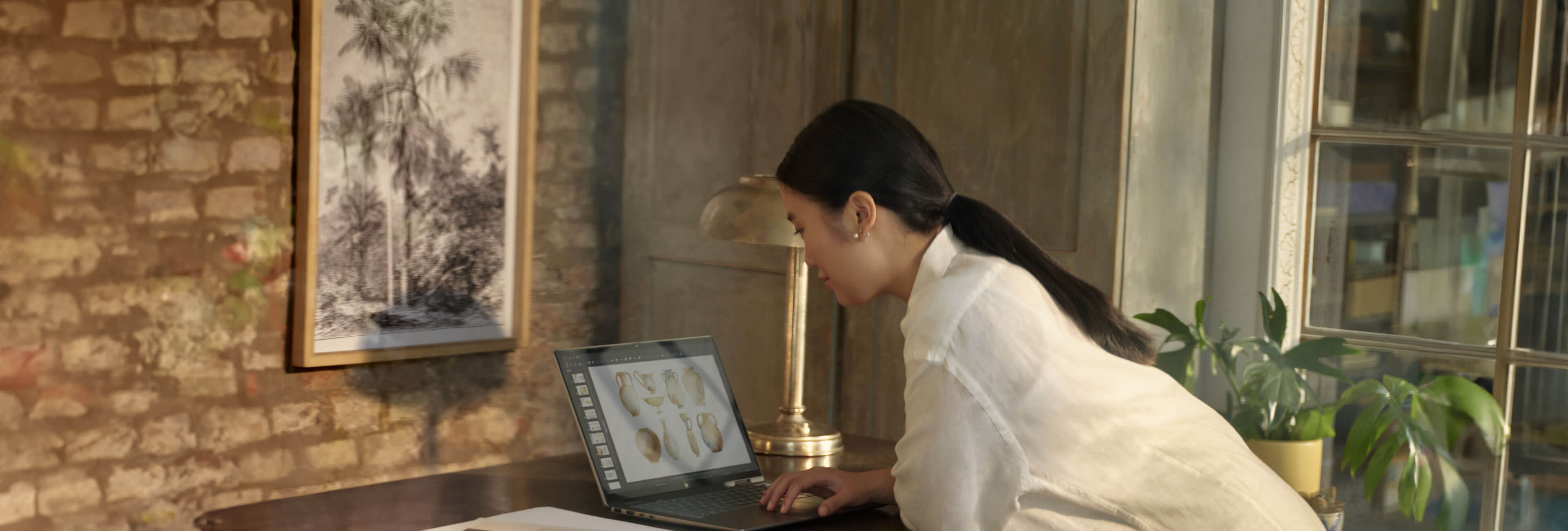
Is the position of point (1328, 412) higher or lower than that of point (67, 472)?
higher

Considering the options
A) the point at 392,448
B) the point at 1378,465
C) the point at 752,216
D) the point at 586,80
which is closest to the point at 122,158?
the point at 392,448

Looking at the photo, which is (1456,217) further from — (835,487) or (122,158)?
(122,158)

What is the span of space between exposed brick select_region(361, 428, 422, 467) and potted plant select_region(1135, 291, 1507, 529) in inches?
82.4

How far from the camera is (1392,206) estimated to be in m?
2.40

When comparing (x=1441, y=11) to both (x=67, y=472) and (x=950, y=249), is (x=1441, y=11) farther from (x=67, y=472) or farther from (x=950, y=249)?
(x=67, y=472)

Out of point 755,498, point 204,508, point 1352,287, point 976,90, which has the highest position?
point 976,90

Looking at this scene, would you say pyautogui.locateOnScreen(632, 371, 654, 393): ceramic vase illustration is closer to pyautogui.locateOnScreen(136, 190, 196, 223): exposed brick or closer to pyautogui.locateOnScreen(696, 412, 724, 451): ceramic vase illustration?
pyautogui.locateOnScreen(696, 412, 724, 451): ceramic vase illustration

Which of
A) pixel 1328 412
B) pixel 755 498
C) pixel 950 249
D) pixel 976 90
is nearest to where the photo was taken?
pixel 950 249

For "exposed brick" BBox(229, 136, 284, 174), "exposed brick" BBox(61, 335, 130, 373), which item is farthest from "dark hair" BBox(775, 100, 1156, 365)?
"exposed brick" BBox(61, 335, 130, 373)

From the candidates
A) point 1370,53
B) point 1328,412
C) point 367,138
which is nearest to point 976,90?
point 1370,53

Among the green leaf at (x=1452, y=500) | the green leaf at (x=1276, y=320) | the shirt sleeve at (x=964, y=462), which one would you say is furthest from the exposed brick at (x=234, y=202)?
the green leaf at (x=1452, y=500)

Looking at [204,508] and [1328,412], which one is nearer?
[1328,412]

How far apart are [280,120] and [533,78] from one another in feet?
2.43

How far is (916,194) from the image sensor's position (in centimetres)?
154
